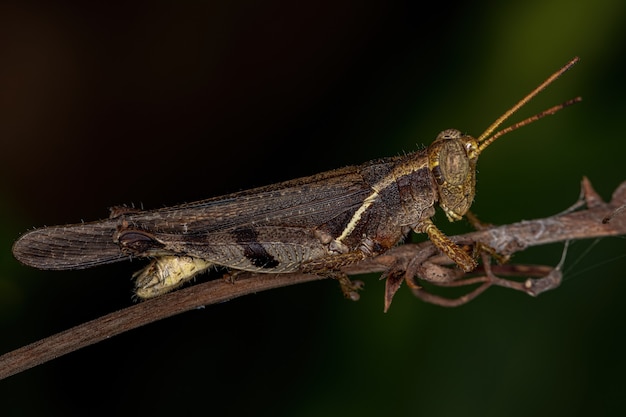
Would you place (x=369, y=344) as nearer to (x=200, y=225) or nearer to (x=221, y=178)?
(x=200, y=225)

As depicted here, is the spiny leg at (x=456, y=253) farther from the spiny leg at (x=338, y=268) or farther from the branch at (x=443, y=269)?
the spiny leg at (x=338, y=268)

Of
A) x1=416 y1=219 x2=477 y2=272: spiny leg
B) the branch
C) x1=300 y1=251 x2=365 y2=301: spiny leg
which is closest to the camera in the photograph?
the branch

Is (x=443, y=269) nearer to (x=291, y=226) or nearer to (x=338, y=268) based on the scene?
(x=338, y=268)

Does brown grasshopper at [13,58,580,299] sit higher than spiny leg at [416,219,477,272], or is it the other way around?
brown grasshopper at [13,58,580,299]

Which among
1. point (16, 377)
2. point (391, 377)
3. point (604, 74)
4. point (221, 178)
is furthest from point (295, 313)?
point (604, 74)

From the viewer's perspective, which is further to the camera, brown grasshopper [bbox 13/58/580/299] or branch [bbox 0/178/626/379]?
brown grasshopper [bbox 13/58/580/299]

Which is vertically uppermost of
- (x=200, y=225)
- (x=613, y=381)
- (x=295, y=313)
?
(x=200, y=225)

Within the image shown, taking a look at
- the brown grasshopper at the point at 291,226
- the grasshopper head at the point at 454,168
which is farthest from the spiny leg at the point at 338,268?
the grasshopper head at the point at 454,168

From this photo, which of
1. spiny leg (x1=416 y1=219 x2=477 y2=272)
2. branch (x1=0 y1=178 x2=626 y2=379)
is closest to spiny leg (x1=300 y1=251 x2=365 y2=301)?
branch (x1=0 y1=178 x2=626 y2=379)

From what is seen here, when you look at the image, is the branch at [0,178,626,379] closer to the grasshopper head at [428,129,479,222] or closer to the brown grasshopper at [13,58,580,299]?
the brown grasshopper at [13,58,580,299]
